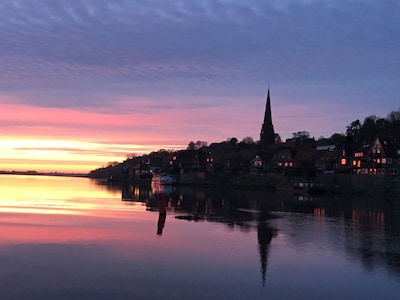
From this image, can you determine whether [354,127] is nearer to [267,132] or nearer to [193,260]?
[267,132]

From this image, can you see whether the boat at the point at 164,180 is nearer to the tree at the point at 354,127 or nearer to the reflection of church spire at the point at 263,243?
the tree at the point at 354,127

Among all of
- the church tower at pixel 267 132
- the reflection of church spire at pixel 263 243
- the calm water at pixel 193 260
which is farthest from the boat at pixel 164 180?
the reflection of church spire at pixel 263 243

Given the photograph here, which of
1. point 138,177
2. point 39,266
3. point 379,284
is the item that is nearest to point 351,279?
point 379,284

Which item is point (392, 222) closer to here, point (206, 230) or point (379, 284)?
point (206, 230)

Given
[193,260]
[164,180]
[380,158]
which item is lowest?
[193,260]

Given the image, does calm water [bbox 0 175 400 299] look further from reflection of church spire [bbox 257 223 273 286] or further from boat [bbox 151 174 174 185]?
boat [bbox 151 174 174 185]

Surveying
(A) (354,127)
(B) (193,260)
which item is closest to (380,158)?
(A) (354,127)

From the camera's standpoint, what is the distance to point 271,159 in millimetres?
119500

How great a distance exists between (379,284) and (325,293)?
232 centimetres

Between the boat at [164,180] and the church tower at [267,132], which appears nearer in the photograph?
the boat at [164,180]

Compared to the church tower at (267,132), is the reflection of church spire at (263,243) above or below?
below

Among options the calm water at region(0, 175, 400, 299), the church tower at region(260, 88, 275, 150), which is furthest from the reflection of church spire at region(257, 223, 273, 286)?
the church tower at region(260, 88, 275, 150)

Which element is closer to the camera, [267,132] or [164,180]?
[164,180]

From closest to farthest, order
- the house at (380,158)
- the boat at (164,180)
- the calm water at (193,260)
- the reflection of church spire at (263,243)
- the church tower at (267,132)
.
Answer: the calm water at (193,260) → the reflection of church spire at (263,243) → the house at (380,158) → the boat at (164,180) → the church tower at (267,132)
